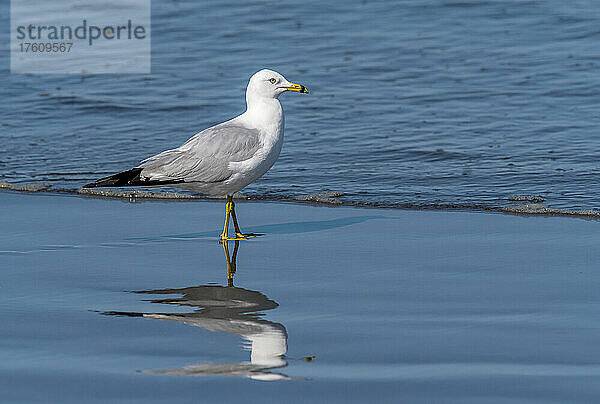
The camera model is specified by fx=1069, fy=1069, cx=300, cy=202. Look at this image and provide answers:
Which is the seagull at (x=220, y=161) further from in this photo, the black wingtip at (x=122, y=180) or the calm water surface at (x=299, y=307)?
the calm water surface at (x=299, y=307)

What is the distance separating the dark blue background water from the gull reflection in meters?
2.84

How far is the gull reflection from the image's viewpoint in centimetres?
436

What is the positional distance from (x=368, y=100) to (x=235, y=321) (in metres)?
7.16

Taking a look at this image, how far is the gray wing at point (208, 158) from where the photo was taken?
7055mm

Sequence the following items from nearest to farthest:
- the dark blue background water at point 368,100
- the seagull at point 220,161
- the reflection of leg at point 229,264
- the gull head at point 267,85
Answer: the reflection of leg at point 229,264
the seagull at point 220,161
the gull head at point 267,85
the dark blue background water at point 368,100

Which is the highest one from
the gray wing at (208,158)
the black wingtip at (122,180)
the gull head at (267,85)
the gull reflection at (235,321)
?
the gull head at (267,85)

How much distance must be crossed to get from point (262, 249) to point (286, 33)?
31.0 feet

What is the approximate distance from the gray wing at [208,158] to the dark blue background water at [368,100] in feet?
4.94

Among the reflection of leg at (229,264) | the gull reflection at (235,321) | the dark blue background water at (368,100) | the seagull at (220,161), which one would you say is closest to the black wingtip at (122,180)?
the seagull at (220,161)

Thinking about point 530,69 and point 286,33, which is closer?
point 530,69

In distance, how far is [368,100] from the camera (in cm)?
1195

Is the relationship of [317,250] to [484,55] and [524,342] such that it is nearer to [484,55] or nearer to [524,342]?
[524,342]

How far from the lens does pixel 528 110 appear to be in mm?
11195

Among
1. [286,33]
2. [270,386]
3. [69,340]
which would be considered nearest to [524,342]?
[270,386]
